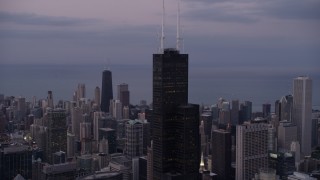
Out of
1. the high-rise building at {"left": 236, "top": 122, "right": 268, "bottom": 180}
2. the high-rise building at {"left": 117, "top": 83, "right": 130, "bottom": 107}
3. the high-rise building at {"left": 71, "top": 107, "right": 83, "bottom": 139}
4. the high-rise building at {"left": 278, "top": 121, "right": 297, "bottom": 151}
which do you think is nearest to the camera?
the high-rise building at {"left": 236, "top": 122, "right": 268, "bottom": 180}

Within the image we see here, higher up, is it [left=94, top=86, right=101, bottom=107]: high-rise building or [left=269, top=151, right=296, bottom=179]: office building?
[left=94, top=86, right=101, bottom=107]: high-rise building

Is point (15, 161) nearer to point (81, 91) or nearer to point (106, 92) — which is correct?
point (81, 91)

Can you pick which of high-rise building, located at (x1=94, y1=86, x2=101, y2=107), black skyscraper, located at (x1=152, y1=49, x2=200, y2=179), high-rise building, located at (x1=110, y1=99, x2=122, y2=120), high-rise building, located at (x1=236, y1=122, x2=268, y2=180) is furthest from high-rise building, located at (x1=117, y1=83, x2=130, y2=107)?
black skyscraper, located at (x1=152, y1=49, x2=200, y2=179)

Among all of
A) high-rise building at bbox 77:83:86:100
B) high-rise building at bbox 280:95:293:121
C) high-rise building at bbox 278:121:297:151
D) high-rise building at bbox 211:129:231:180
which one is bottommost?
high-rise building at bbox 211:129:231:180

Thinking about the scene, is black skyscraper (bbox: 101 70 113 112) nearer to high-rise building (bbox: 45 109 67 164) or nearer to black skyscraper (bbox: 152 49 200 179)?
high-rise building (bbox: 45 109 67 164)

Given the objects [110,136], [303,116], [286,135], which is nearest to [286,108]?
[286,135]

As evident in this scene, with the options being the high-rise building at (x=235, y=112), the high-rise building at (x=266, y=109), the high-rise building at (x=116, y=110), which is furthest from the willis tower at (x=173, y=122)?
the high-rise building at (x=116, y=110)

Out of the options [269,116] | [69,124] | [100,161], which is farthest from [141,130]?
[269,116]

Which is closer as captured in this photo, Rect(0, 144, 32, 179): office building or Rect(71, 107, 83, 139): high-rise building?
Rect(0, 144, 32, 179): office building

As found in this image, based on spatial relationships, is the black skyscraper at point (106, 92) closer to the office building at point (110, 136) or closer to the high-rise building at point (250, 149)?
the office building at point (110, 136)
